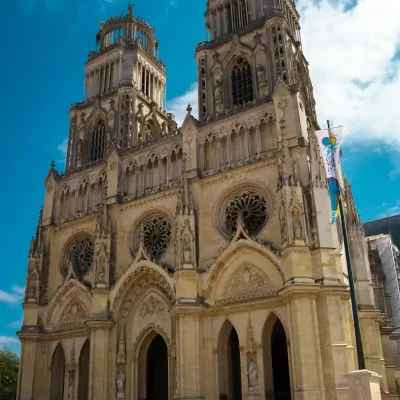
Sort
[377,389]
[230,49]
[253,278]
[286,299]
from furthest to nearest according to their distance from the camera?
1. [230,49]
2. [253,278]
3. [286,299]
4. [377,389]

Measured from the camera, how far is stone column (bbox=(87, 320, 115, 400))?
87.9ft

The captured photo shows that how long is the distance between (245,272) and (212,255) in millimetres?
2082

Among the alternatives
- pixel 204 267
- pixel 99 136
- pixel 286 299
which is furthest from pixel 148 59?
pixel 286 299

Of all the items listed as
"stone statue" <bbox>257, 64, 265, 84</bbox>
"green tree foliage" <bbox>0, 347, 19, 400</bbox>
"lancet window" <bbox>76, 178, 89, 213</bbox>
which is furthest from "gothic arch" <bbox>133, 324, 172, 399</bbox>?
"green tree foliage" <bbox>0, 347, 19, 400</bbox>

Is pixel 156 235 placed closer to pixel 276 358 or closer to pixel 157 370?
pixel 157 370

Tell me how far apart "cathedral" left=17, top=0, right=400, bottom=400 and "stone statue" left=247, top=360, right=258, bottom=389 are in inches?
2.2

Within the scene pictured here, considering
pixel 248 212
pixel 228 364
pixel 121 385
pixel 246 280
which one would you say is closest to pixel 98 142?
pixel 248 212

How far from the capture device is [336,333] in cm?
2180

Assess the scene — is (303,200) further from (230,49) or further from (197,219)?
(230,49)

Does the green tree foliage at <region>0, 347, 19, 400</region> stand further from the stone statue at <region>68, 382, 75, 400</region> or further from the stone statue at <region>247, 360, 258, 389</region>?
the stone statue at <region>247, 360, 258, 389</region>

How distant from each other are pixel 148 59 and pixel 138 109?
5.98m

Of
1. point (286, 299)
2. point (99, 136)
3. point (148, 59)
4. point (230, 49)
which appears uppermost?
point (148, 59)

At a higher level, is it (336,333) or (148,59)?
(148,59)

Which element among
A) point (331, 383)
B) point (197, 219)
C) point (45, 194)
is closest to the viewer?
point (331, 383)
